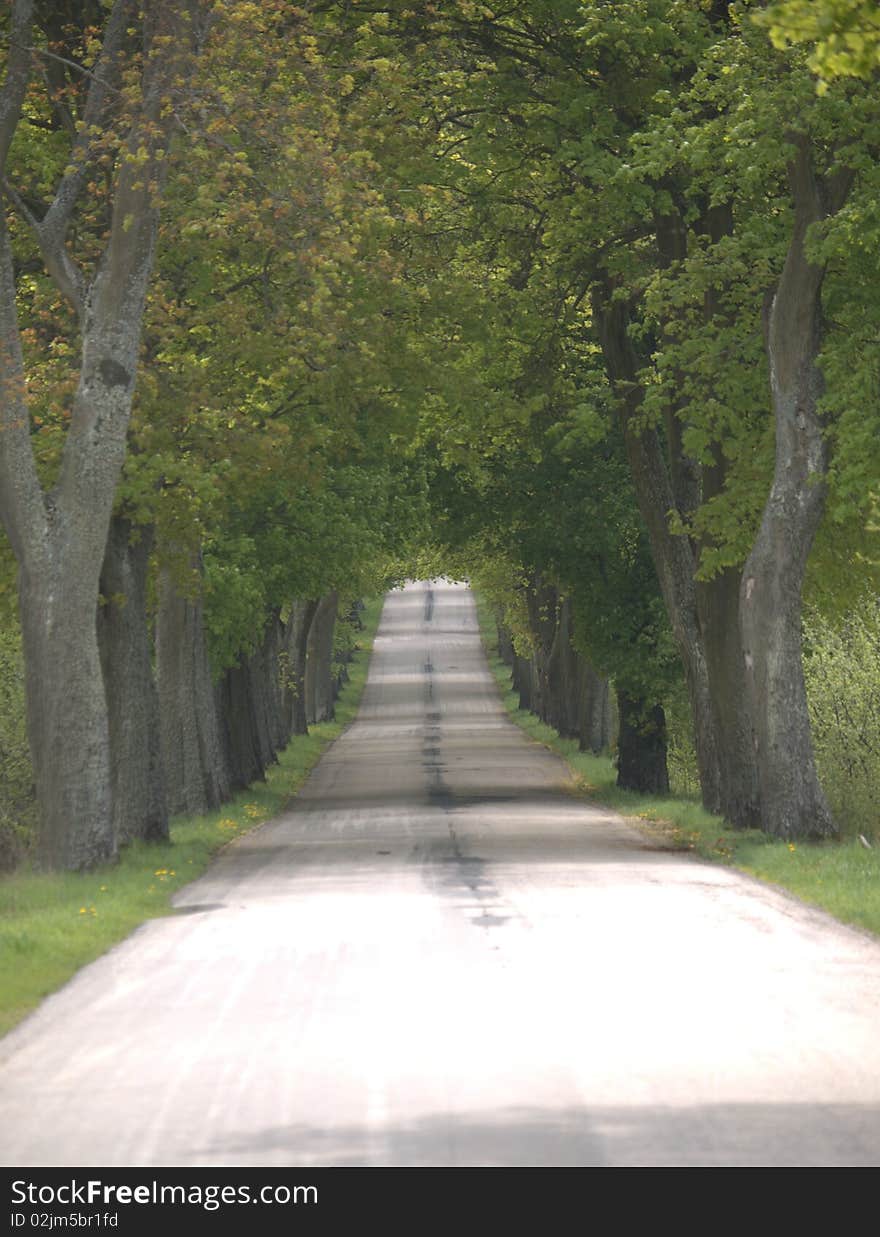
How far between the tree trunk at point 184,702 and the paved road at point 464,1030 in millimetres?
11397

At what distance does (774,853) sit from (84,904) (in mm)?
7922

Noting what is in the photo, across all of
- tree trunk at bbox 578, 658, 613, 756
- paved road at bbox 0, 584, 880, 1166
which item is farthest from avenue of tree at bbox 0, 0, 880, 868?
tree trunk at bbox 578, 658, 613, 756

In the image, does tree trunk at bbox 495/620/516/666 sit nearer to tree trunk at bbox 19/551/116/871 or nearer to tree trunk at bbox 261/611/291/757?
tree trunk at bbox 261/611/291/757

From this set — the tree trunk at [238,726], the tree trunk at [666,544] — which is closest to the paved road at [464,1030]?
the tree trunk at [666,544]

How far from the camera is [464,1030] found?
1087 centimetres

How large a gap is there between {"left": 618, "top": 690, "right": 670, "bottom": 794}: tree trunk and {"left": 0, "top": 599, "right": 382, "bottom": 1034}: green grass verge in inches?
383

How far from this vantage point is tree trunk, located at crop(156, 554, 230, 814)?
112 feet

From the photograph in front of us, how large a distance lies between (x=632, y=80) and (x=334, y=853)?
10744mm

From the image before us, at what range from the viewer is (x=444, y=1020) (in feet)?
36.9

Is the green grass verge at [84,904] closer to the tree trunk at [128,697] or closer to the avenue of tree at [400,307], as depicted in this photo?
the tree trunk at [128,697]

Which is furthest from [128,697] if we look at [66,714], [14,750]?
[14,750]

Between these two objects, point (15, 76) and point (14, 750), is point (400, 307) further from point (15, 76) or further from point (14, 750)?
point (14, 750)
